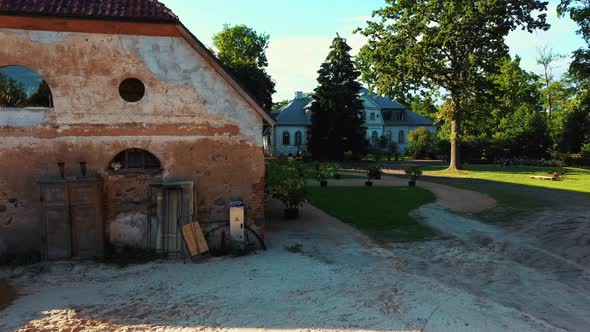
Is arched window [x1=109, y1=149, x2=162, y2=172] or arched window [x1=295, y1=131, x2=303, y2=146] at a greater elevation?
arched window [x1=295, y1=131, x2=303, y2=146]

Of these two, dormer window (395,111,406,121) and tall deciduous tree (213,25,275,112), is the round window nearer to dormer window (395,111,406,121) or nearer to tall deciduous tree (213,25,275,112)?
tall deciduous tree (213,25,275,112)

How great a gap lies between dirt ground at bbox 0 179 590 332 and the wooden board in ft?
1.59

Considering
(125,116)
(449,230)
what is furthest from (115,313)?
(449,230)

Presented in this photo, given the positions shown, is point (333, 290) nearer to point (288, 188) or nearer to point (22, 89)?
point (288, 188)

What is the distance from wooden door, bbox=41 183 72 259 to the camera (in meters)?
10.0

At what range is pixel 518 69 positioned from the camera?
60.0 meters

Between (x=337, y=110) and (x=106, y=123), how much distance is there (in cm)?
3953

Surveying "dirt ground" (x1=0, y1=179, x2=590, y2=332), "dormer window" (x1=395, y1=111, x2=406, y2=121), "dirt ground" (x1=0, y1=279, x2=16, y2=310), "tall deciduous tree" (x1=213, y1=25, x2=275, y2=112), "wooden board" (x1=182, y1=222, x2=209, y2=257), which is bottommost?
"dirt ground" (x1=0, y1=179, x2=590, y2=332)

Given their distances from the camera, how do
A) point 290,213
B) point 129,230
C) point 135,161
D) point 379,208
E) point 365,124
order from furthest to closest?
1. point 365,124
2. point 379,208
3. point 290,213
4. point 135,161
5. point 129,230

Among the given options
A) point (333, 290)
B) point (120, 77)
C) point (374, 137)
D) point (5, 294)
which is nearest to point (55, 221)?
point (5, 294)

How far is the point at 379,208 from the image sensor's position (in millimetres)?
18859

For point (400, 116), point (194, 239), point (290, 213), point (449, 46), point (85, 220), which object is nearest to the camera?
point (85, 220)

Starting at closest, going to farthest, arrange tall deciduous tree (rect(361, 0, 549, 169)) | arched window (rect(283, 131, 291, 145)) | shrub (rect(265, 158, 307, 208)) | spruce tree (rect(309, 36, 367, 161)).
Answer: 1. shrub (rect(265, 158, 307, 208))
2. tall deciduous tree (rect(361, 0, 549, 169))
3. spruce tree (rect(309, 36, 367, 161))
4. arched window (rect(283, 131, 291, 145))

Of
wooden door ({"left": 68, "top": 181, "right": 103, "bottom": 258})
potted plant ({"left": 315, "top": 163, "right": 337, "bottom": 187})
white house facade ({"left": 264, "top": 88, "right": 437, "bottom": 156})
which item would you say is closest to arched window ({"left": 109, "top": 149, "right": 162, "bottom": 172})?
wooden door ({"left": 68, "top": 181, "right": 103, "bottom": 258})
